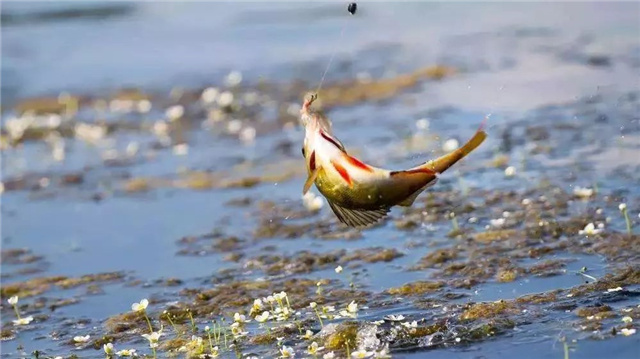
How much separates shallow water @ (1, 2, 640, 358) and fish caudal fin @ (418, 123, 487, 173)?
104 centimetres

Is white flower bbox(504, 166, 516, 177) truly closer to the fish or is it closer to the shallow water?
the shallow water

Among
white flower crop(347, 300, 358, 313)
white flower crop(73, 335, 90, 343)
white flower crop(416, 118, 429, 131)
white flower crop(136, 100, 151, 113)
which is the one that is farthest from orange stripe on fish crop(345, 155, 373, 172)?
white flower crop(136, 100, 151, 113)

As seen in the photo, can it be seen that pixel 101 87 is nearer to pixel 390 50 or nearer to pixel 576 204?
pixel 390 50

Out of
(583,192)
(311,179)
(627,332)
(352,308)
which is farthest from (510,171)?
(311,179)

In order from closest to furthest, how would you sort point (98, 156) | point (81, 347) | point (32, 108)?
point (81, 347)
point (98, 156)
point (32, 108)

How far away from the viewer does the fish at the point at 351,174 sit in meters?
4.93

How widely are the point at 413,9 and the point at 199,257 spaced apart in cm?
1312

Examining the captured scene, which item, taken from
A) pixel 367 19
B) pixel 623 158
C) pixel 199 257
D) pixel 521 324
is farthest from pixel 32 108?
pixel 521 324

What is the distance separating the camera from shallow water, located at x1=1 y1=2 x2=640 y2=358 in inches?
262

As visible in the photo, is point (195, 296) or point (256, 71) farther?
point (256, 71)

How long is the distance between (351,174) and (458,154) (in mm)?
473

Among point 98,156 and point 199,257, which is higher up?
point 98,156

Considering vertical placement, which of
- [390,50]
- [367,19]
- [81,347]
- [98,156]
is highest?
[367,19]

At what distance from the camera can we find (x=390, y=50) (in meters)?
17.0
